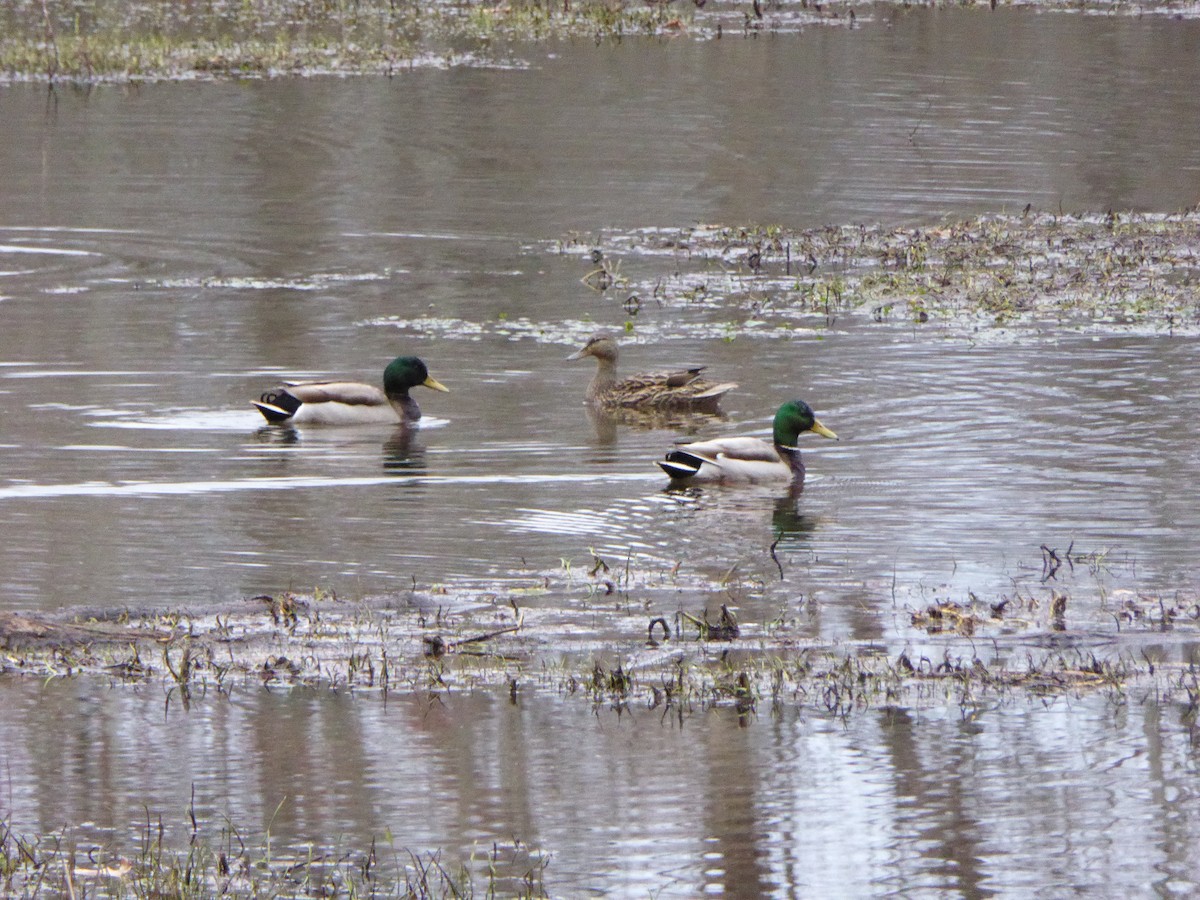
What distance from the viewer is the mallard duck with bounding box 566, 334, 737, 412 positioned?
14773 mm

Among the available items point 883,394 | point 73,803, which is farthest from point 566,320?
point 73,803

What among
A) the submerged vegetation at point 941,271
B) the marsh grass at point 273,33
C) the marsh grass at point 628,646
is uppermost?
the marsh grass at point 273,33

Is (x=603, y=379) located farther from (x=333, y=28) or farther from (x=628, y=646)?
(x=333, y=28)

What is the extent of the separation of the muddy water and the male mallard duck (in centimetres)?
17

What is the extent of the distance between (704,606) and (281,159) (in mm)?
18784

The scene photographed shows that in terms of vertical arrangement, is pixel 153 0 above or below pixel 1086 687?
above

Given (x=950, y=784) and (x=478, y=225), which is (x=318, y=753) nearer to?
(x=950, y=784)

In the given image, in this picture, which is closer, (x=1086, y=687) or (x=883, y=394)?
(x=1086, y=687)

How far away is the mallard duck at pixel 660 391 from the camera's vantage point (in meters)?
14.8

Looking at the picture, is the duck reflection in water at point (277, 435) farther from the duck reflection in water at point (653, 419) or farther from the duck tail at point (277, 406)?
the duck reflection in water at point (653, 419)

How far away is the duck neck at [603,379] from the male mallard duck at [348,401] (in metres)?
1.18

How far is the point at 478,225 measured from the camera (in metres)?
22.7

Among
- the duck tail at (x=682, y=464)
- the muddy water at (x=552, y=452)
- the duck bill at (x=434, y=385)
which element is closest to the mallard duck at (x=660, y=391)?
the muddy water at (x=552, y=452)

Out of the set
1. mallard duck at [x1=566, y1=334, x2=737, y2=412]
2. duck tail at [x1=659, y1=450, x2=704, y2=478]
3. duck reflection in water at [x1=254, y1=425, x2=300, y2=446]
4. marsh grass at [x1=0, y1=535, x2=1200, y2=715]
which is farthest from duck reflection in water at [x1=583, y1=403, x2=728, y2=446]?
marsh grass at [x1=0, y1=535, x2=1200, y2=715]
